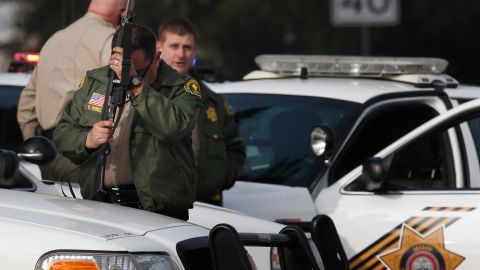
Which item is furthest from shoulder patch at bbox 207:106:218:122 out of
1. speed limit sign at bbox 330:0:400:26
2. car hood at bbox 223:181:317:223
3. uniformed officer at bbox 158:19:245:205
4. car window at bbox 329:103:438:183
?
speed limit sign at bbox 330:0:400:26

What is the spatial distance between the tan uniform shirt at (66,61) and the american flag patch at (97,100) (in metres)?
1.29

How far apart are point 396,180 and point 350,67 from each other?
1.08 metres

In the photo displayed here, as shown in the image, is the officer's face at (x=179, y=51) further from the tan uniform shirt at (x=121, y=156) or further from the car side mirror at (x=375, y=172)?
the tan uniform shirt at (x=121, y=156)

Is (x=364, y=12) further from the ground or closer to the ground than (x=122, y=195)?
closer to the ground

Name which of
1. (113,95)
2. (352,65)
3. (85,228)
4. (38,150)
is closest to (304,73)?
(352,65)

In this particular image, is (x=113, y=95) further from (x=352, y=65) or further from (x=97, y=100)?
(x=352, y=65)

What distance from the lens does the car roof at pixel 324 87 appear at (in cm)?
873

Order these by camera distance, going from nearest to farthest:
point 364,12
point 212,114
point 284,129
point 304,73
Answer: point 212,114 < point 284,129 < point 304,73 < point 364,12

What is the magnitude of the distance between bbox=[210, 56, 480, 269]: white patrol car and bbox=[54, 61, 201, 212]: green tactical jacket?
1583 mm

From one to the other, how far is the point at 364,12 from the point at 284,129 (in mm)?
6644

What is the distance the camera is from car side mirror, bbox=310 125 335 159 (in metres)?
8.05

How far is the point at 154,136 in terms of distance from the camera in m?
6.23

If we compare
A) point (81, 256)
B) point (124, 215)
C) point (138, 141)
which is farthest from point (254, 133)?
point (81, 256)

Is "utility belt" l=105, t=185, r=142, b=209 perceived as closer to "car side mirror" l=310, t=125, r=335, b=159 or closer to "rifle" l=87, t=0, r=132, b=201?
"rifle" l=87, t=0, r=132, b=201
